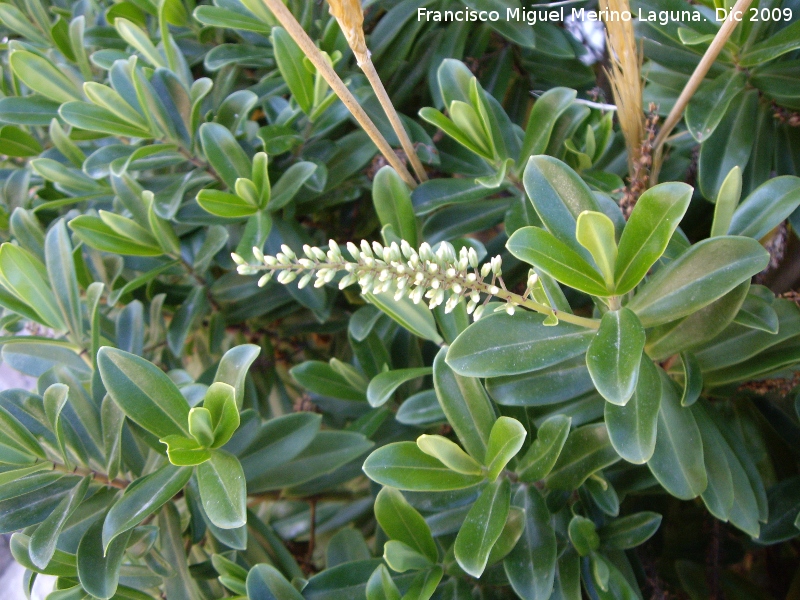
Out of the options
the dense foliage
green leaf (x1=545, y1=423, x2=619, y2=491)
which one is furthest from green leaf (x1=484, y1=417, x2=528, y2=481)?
green leaf (x1=545, y1=423, x2=619, y2=491)

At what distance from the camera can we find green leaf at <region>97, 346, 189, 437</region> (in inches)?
26.4

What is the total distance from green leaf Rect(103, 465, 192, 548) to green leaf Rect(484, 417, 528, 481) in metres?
0.34

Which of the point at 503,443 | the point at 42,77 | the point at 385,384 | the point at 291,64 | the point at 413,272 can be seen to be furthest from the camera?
the point at 42,77

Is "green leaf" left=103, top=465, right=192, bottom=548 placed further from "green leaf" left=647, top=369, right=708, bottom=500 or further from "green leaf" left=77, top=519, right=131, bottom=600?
"green leaf" left=647, top=369, right=708, bottom=500

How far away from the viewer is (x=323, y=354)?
1.22 metres

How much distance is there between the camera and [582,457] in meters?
0.70

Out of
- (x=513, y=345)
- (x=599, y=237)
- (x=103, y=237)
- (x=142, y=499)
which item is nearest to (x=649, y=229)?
(x=599, y=237)

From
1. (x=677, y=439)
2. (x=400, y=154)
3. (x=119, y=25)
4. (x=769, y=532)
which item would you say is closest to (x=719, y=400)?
(x=769, y=532)

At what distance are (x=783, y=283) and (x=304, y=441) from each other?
702 mm

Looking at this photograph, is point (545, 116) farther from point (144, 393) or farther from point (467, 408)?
point (144, 393)

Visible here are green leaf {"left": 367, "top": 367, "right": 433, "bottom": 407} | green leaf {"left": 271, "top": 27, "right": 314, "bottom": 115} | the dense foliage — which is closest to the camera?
the dense foliage

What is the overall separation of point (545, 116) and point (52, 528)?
75cm

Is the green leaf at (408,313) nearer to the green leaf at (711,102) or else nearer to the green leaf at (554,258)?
the green leaf at (554,258)

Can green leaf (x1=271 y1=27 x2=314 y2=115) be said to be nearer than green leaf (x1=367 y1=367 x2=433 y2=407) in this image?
No
